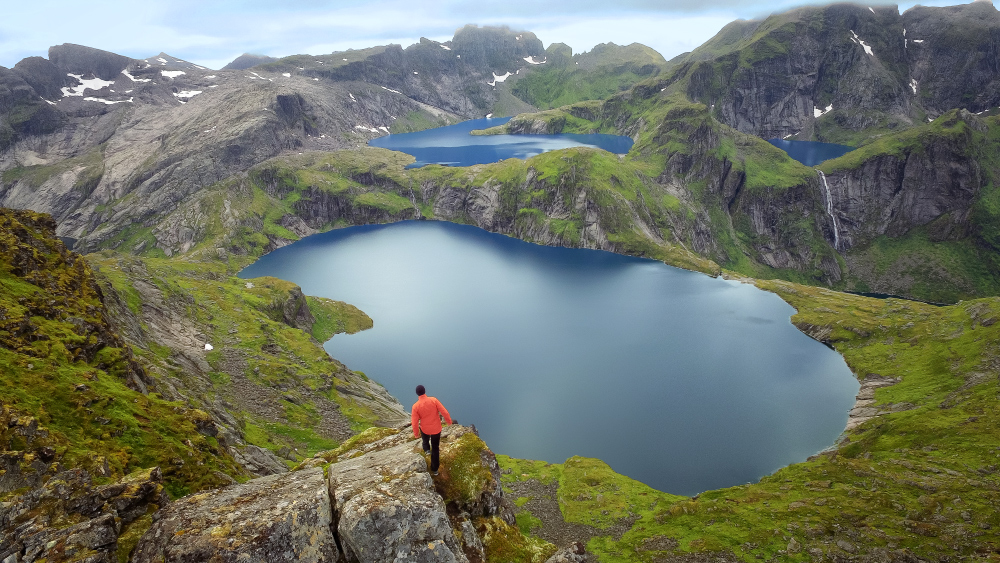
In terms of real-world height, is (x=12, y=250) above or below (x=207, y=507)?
above

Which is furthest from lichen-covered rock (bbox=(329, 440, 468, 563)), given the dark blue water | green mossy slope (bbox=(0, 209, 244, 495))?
the dark blue water

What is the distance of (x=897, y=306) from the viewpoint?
437ft

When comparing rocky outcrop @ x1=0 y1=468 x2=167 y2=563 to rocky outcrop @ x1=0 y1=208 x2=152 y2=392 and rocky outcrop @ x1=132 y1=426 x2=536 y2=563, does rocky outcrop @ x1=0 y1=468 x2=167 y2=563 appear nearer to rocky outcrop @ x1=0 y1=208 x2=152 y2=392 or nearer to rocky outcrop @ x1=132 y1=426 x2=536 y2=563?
rocky outcrop @ x1=132 y1=426 x2=536 y2=563

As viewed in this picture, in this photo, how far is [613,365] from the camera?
101000mm

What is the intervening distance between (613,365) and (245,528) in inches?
3523

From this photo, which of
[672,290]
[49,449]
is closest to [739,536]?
[49,449]

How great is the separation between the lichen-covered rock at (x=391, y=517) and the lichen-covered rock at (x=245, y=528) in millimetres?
815

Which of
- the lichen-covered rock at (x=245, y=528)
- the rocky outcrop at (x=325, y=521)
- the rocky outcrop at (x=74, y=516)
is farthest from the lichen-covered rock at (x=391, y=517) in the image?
the rocky outcrop at (x=74, y=516)

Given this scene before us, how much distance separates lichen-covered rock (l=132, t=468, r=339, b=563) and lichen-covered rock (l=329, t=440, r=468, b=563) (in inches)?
32.1

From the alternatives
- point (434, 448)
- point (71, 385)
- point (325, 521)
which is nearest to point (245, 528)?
point (325, 521)

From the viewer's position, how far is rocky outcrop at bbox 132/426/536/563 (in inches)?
691

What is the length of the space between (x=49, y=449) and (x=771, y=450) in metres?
84.5

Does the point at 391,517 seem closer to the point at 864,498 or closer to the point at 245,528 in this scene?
the point at 245,528

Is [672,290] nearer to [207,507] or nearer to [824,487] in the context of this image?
[824,487]
